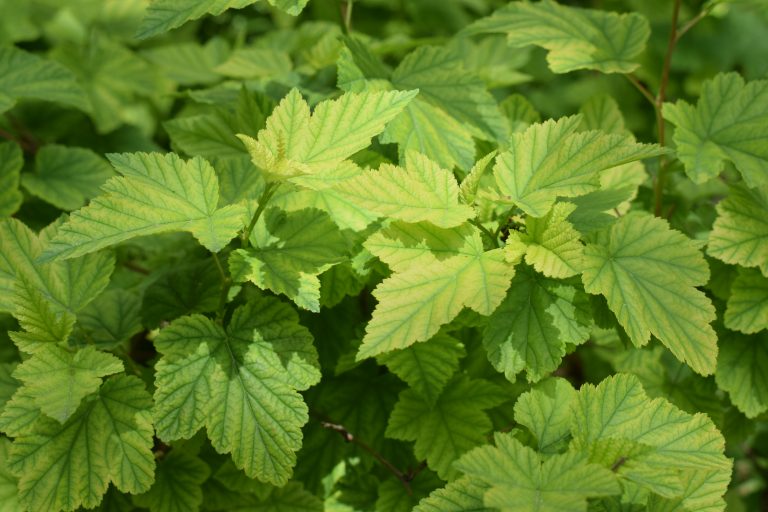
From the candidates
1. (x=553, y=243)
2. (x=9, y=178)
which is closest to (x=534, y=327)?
(x=553, y=243)

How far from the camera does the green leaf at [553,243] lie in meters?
1.28

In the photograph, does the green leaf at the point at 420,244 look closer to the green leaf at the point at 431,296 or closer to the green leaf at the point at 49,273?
the green leaf at the point at 431,296

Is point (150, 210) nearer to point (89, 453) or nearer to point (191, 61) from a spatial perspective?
point (89, 453)

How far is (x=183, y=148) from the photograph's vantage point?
1.64 meters

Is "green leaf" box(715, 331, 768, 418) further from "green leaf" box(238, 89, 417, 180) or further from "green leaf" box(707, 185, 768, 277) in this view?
"green leaf" box(238, 89, 417, 180)

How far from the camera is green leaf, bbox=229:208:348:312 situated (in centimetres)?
125

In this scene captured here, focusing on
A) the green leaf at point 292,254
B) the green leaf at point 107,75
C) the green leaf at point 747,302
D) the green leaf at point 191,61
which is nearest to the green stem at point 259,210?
the green leaf at point 292,254

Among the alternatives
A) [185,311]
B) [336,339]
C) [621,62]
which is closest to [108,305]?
[185,311]

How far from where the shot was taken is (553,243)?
1.30 metres

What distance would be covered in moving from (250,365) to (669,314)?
69 cm

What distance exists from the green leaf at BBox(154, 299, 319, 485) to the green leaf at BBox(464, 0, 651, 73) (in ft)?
2.71

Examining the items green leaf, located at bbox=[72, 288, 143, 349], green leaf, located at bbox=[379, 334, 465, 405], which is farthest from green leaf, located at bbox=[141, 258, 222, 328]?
green leaf, located at bbox=[379, 334, 465, 405]

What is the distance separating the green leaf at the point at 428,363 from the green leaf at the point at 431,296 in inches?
8.4

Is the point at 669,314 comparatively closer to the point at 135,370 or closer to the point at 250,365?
the point at 250,365
